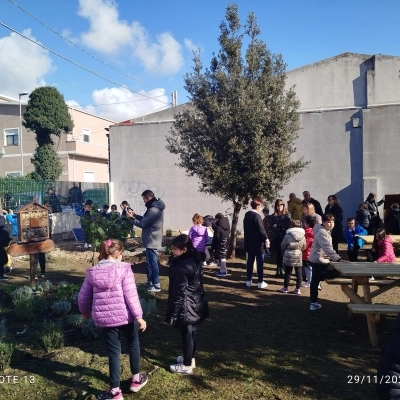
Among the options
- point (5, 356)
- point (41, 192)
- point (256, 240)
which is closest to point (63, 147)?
point (41, 192)

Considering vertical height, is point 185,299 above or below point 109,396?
above

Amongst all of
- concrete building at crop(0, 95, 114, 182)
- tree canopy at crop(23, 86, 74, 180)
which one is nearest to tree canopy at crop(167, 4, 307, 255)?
tree canopy at crop(23, 86, 74, 180)

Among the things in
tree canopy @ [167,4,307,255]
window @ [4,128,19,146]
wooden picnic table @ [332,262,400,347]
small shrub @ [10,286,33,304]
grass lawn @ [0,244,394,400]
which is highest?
window @ [4,128,19,146]

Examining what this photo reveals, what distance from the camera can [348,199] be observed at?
16.7m

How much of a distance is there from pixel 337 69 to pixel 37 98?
57.7 feet

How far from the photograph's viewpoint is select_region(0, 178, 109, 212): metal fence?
1509 cm

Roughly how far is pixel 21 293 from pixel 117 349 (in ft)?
11.9

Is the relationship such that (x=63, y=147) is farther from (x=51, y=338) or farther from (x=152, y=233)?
(x=51, y=338)

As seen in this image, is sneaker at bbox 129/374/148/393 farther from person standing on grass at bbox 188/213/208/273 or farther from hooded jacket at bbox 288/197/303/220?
hooded jacket at bbox 288/197/303/220

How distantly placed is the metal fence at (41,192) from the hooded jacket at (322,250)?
11960mm

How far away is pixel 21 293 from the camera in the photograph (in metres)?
6.80

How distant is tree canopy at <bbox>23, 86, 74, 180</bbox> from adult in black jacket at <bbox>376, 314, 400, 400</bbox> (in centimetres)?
2592

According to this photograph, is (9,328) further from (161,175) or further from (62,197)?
(161,175)

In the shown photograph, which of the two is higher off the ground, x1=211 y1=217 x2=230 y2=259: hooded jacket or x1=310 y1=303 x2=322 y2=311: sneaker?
x1=211 y1=217 x2=230 y2=259: hooded jacket
